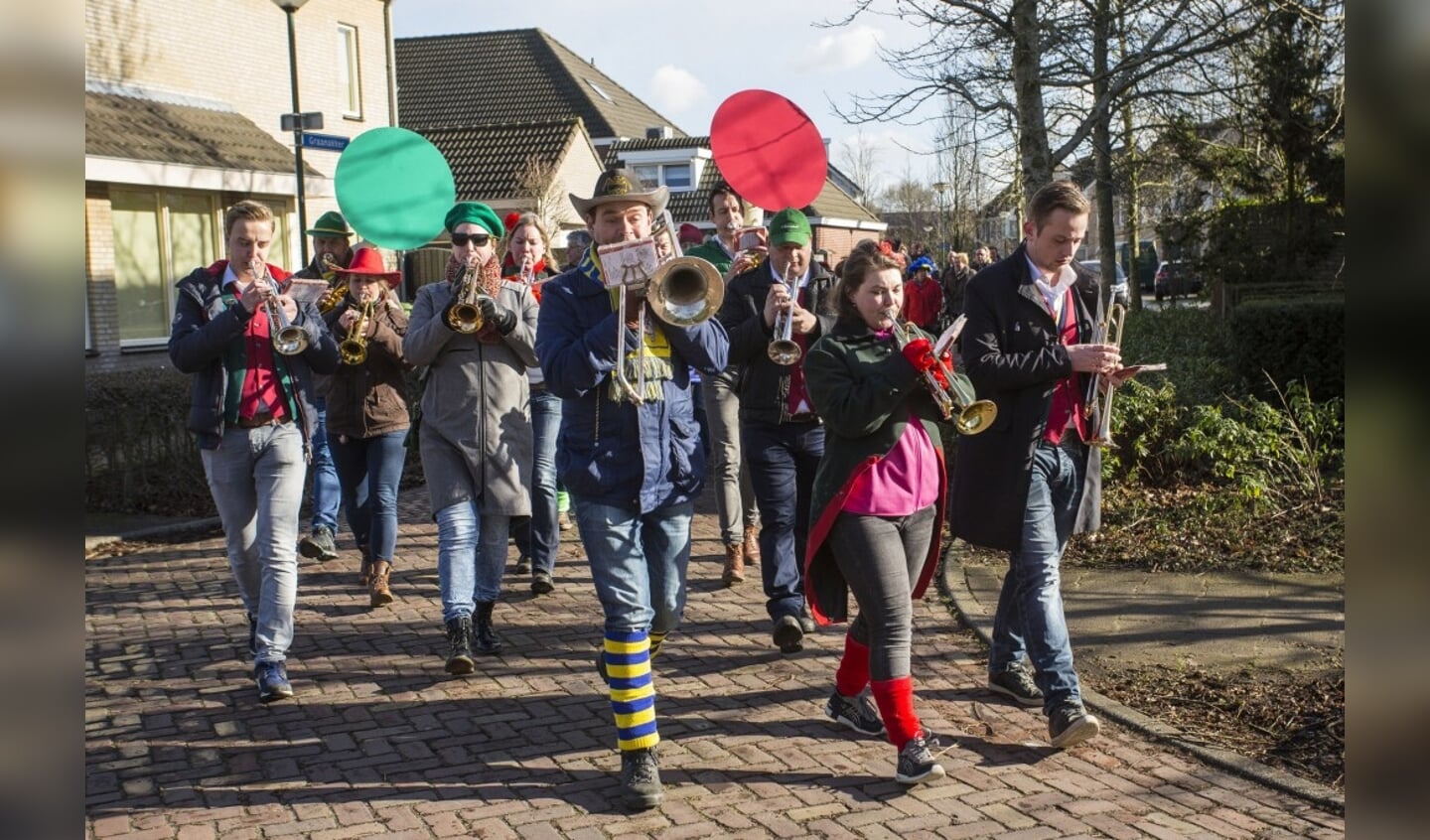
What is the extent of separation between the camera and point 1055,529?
5.13 metres

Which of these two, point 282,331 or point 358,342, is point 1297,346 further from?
point 282,331

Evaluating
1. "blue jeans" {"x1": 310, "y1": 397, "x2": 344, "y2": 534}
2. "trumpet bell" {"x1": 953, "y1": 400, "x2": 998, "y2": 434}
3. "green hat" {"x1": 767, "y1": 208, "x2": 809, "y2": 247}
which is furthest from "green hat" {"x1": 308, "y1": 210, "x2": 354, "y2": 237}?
"trumpet bell" {"x1": 953, "y1": 400, "x2": 998, "y2": 434}

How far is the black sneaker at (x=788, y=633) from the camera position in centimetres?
617

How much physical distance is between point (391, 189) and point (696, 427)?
9.92 ft

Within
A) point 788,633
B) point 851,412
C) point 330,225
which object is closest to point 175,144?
point 330,225

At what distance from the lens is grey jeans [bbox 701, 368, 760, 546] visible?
7.51m

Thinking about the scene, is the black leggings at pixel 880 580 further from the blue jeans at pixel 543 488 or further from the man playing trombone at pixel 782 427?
the blue jeans at pixel 543 488

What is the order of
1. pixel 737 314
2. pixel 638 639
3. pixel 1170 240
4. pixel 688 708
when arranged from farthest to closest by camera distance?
pixel 1170 240
pixel 737 314
pixel 688 708
pixel 638 639

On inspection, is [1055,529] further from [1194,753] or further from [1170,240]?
[1170,240]

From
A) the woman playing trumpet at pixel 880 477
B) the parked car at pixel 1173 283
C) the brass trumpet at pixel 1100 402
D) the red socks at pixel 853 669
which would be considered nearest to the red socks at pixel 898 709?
the woman playing trumpet at pixel 880 477

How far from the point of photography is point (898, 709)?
15.1 feet

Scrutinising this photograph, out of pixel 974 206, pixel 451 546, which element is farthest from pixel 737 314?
pixel 974 206

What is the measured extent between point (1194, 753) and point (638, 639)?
2108 mm

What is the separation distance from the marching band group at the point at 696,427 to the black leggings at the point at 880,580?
0.03 ft
